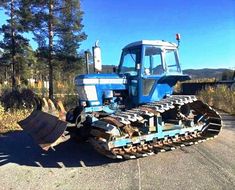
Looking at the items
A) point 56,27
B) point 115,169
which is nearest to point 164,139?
point 115,169

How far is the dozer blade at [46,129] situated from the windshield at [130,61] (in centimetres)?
236

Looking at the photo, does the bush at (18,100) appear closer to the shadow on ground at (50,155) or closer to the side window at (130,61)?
the shadow on ground at (50,155)

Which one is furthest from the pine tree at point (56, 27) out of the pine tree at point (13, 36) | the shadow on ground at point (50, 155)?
the shadow on ground at point (50, 155)

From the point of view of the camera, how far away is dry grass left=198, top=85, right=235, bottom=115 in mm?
16689

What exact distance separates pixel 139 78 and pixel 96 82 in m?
1.10

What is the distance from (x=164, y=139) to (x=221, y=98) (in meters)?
10.2

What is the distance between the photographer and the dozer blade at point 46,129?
7156 mm

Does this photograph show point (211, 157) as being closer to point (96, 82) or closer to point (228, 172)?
point (228, 172)

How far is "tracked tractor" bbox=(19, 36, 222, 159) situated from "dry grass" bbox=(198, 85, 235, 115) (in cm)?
718

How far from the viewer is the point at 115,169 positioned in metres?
7.10

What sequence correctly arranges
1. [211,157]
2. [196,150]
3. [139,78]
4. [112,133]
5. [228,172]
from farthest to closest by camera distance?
[139,78], [196,150], [211,157], [112,133], [228,172]

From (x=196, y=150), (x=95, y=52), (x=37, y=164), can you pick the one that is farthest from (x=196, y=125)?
(x=37, y=164)

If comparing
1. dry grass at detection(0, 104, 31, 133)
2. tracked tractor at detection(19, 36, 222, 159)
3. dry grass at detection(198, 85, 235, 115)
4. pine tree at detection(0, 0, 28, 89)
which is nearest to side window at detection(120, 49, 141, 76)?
tracked tractor at detection(19, 36, 222, 159)

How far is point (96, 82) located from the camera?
8617mm
